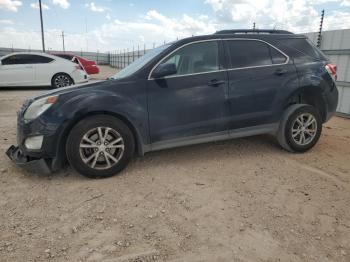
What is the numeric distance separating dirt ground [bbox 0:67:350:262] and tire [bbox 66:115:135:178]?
0.56ft

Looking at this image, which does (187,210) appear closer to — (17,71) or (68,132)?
(68,132)

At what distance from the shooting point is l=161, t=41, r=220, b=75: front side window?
4.18 metres

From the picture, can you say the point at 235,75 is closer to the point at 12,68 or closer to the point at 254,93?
the point at 254,93

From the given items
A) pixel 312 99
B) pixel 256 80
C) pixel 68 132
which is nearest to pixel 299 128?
pixel 312 99

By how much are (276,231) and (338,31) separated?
6.92 metres

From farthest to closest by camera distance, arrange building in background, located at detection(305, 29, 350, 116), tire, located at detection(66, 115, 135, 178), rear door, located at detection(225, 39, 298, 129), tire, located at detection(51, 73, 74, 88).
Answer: tire, located at detection(51, 73, 74, 88), building in background, located at detection(305, 29, 350, 116), rear door, located at detection(225, 39, 298, 129), tire, located at detection(66, 115, 135, 178)

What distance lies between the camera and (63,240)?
272 cm

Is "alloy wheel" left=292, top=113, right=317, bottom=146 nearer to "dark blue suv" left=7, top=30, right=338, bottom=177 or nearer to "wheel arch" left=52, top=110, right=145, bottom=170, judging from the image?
"dark blue suv" left=7, top=30, right=338, bottom=177

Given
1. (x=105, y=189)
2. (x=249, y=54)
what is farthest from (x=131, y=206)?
(x=249, y=54)

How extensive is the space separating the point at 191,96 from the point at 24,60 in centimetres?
1028

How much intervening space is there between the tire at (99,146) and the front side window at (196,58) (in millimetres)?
1074

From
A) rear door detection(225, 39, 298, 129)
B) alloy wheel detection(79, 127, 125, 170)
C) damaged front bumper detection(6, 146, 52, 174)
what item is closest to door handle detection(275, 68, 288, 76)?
rear door detection(225, 39, 298, 129)

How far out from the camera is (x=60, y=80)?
12523mm

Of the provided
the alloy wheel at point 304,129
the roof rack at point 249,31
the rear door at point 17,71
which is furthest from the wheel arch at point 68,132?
the rear door at point 17,71
